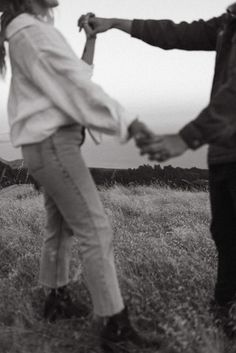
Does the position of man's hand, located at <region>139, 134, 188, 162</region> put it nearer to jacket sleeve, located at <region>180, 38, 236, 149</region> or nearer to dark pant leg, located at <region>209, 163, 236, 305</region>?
jacket sleeve, located at <region>180, 38, 236, 149</region>

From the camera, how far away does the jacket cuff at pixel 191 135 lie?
2.42 m

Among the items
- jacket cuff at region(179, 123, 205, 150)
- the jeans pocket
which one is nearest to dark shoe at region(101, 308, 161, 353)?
the jeans pocket

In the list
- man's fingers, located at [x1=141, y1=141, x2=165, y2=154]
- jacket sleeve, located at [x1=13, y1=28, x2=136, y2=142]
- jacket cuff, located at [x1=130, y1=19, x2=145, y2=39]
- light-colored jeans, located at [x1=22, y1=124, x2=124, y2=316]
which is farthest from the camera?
jacket cuff, located at [x1=130, y1=19, x2=145, y2=39]

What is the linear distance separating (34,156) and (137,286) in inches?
50.3

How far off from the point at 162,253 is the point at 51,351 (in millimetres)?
1600

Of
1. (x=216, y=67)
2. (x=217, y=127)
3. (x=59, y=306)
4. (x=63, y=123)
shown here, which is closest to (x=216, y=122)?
(x=217, y=127)

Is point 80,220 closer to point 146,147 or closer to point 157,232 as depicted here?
point 146,147

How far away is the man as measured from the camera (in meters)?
2.43

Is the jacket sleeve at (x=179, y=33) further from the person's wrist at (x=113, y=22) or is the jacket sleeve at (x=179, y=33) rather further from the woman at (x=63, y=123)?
the woman at (x=63, y=123)

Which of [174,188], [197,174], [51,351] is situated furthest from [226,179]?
[197,174]

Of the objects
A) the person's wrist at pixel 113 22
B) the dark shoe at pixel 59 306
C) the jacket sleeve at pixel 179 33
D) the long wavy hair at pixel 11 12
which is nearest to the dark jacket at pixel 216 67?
the jacket sleeve at pixel 179 33

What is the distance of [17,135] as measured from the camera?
2752 mm

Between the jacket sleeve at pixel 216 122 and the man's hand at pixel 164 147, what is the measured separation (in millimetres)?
30

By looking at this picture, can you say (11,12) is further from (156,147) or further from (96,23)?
(156,147)
